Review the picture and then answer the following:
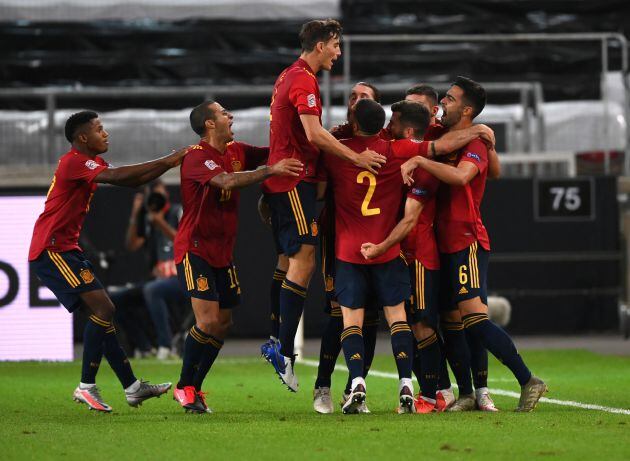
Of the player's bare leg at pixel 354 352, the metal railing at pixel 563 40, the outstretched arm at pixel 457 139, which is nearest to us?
the player's bare leg at pixel 354 352

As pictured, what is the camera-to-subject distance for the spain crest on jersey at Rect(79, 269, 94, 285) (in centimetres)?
950

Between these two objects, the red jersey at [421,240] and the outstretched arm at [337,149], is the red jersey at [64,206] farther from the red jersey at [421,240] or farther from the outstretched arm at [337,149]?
the red jersey at [421,240]

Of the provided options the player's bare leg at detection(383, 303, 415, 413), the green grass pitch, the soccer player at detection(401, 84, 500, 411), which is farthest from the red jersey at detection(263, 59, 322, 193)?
the green grass pitch

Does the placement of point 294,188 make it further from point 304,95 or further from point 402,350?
point 402,350

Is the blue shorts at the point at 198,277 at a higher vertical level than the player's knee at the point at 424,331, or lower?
higher

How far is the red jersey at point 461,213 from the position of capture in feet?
30.0

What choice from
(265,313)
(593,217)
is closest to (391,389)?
(265,313)

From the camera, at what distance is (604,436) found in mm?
7461

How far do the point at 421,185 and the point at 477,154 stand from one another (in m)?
0.46

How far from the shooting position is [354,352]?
349 inches

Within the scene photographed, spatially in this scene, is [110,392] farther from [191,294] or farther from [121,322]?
[121,322]

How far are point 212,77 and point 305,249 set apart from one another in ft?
35.7

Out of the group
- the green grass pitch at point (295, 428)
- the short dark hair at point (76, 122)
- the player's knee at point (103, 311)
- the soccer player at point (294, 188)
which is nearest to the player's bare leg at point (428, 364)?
the green grass pitch at point (295, 428)

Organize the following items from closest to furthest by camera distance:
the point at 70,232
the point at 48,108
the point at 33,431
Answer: the point at 33,431
the point at 70,232
the point at 48,108
